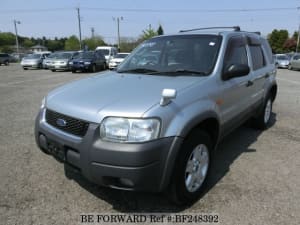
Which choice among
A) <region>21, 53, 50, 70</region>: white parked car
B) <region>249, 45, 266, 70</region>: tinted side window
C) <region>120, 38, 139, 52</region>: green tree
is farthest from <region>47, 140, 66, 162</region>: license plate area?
<region>120, 38, 139, 52</region>: green tree

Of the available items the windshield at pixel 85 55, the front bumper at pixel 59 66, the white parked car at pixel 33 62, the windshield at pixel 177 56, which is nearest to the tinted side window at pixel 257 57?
the windshield at pixel 177 56

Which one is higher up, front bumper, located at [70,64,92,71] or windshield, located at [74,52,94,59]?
windshield, located at [74,52,94,59]

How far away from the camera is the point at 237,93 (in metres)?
3.63

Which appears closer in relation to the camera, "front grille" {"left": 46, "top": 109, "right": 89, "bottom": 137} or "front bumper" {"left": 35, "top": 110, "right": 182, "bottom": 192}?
"front bumper" {"left": 35, "top": 110, "right": 182, "bottom": 192}

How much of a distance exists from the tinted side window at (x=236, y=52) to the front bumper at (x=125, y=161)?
5.33 ft

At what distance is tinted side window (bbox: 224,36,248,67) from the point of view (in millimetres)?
3476

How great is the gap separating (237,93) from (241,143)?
1333mm

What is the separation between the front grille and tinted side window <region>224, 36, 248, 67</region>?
6.33 ft

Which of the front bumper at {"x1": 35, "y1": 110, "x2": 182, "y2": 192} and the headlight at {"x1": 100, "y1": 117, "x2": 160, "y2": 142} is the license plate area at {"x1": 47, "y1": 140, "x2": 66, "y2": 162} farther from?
the headlight at {"x1": 100, "y1": 117, "x2": 160, "y2": 142}

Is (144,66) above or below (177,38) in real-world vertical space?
below

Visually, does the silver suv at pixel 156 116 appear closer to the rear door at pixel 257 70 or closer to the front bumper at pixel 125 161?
the front bumper at pixel 125 161

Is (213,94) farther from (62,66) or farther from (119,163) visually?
(62,66)

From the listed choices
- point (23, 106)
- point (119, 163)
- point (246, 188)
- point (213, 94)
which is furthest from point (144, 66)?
point (23, 106)

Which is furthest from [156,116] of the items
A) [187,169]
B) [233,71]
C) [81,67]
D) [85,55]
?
[85,55]
